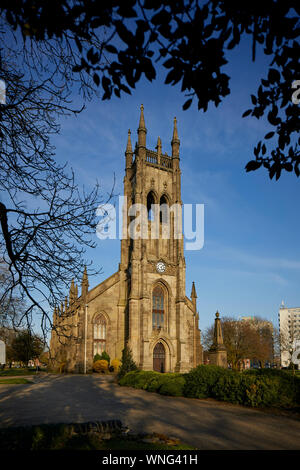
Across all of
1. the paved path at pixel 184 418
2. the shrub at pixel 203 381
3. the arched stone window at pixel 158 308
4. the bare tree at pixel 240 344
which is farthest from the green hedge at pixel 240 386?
the bare tree at pixel 240 344

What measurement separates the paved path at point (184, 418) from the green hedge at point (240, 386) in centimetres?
55

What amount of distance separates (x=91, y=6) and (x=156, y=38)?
2.48 feet

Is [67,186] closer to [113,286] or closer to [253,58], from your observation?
[253,58]

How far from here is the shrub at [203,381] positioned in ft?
53.3

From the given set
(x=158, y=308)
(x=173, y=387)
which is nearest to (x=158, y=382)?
(x=173, y=387)

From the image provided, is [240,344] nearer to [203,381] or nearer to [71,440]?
[203,381]

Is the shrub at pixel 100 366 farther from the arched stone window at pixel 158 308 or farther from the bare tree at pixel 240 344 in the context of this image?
the bare tree at pixel 240 344

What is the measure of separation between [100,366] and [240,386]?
2306 centimetres

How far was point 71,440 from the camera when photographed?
6.83 metres

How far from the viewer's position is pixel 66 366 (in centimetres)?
3869
